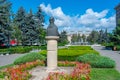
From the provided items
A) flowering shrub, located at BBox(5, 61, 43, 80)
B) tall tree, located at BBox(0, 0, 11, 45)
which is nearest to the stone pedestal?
flowering shrub, located at BBox(5, 61, 43, 80)

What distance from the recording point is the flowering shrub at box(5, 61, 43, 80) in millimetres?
9242

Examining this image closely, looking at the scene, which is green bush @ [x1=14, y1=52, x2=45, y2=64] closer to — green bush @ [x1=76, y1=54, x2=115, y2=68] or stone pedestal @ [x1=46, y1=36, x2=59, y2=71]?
green bush @ [x1=76, y1=54, x2=115, y2=68]

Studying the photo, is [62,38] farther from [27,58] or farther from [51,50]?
[51,50]

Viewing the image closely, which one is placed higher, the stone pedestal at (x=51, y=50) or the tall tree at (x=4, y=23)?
the tall tree at (x=4, y=23)

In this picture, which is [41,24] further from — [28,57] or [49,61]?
[49,61]

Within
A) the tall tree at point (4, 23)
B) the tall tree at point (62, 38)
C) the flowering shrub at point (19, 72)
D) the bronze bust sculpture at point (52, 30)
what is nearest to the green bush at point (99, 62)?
the flowering shrub at point (19, 72)

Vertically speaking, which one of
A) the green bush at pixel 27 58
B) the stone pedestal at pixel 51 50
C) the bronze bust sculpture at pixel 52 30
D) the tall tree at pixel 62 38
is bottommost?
the green bush at pixel 27 58

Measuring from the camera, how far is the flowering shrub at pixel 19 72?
9242 mm

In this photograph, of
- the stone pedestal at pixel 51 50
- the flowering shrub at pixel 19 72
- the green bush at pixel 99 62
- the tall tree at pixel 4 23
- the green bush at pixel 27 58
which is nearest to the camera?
the flowering shrub at pixel 19 72

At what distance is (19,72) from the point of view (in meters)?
10.5

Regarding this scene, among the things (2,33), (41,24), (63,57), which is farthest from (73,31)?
(63,57)

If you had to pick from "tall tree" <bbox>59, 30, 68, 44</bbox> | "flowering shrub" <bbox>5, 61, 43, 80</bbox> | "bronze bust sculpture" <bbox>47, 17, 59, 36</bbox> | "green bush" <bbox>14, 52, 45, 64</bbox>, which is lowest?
"flowering shrub" <bbox>5, 61, 43, 80</bbox>

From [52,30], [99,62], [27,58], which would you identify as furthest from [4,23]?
[52,30]

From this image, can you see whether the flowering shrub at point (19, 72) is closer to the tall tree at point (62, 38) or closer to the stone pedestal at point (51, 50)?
the stone pedestal at point (51, 50)
